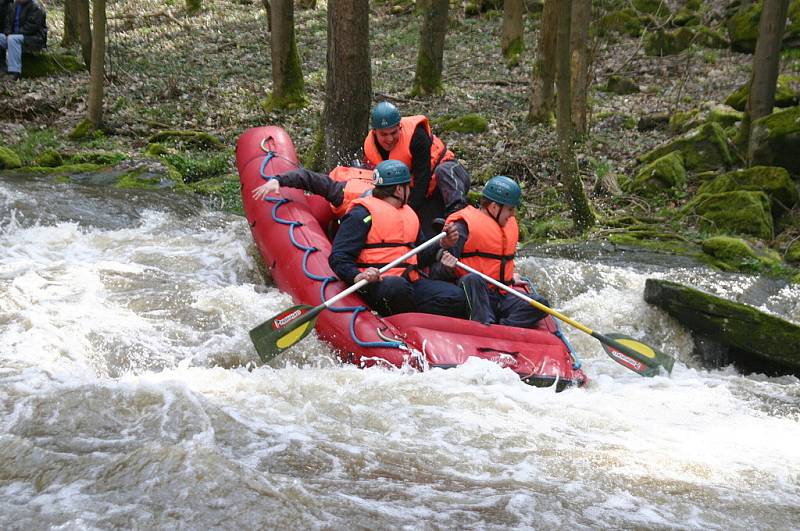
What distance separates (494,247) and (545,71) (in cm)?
683

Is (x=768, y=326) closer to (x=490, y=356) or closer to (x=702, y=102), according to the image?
(x=490, y=356)

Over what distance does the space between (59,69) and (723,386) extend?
12986mm

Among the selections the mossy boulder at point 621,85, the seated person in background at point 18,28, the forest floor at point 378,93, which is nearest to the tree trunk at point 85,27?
the forest floor at point 378,93

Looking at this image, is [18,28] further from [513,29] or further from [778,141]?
[778,141]

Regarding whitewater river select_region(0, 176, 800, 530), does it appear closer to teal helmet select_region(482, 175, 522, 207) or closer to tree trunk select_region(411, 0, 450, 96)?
teal helmet select_region(482, 175, 522, 207)

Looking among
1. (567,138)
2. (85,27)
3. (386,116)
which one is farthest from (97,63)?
(567,138)

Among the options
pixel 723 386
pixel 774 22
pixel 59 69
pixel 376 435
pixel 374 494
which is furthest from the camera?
pixel 59 69

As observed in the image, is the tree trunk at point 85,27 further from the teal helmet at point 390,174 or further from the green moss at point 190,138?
the teal helmet at point 390,174

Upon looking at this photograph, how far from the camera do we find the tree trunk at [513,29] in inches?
664

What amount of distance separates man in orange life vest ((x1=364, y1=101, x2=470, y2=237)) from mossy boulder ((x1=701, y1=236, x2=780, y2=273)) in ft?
8.97

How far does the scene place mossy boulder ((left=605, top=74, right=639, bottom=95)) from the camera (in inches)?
579

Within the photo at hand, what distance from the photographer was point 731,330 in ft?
20.1

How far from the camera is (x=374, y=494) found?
3.45m

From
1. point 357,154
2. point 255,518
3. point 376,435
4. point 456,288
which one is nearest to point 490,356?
point 456,288
